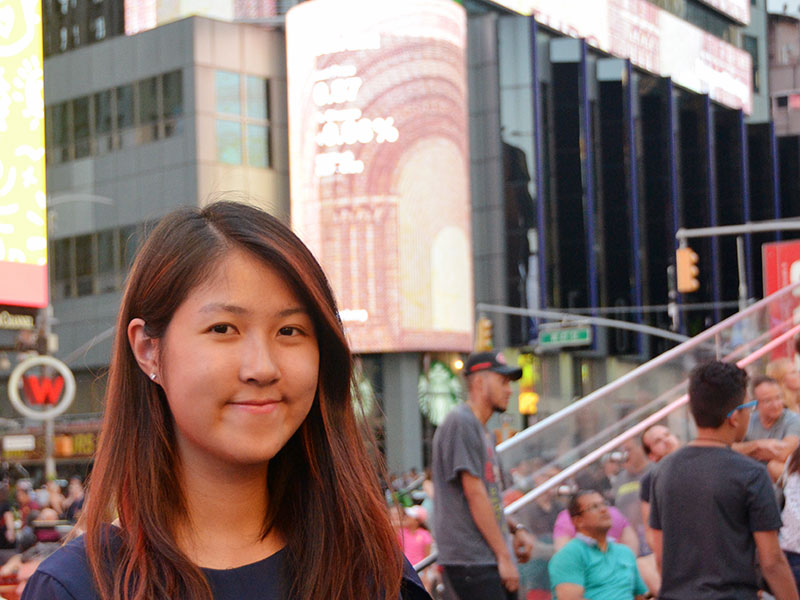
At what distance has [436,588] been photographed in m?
7.39

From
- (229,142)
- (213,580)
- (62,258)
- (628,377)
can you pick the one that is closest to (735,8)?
(229,142)

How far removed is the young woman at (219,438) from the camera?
1.78 metres

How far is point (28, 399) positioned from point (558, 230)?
29.3 m

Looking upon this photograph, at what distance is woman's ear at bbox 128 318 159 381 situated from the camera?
1.86 meters

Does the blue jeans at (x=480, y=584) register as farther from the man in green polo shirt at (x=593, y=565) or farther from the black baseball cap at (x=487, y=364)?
the black baseball cap at (x=487, y=364)

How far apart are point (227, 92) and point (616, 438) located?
3467 centimetres

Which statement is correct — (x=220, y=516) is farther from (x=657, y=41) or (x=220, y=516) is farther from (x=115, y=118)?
(x=657, y=41)

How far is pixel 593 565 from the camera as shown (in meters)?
6.35

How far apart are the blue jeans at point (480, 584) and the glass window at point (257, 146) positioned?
36.5 metres

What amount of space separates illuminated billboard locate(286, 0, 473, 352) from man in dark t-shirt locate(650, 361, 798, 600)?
35.5 metres

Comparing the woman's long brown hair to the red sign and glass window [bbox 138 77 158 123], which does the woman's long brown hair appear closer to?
the red sign

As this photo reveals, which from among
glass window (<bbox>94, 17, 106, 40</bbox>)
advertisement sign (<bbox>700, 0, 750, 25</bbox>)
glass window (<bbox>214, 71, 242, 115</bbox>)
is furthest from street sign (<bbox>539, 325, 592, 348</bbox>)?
advertisement sign (<bbox>700, 0, 750, 25</bbox>)

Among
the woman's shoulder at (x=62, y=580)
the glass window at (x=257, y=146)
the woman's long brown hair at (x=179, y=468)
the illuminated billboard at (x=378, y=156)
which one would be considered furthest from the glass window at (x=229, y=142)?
the woman's shoulder at (x=62, y=580)

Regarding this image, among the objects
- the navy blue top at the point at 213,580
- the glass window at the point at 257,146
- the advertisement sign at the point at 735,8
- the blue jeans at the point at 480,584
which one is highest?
the advertisement sign at the point at 735,8
